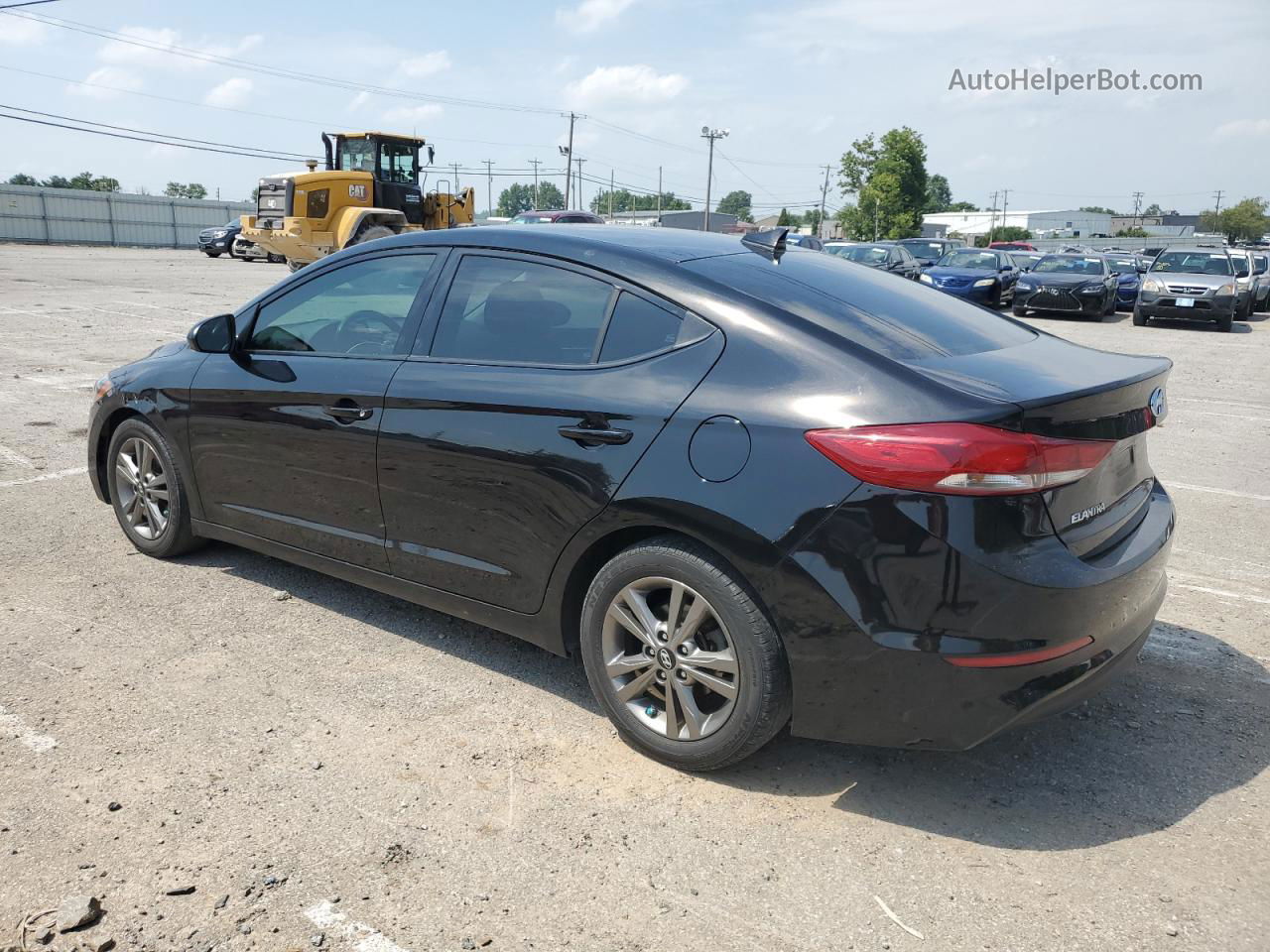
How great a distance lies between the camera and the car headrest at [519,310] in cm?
357

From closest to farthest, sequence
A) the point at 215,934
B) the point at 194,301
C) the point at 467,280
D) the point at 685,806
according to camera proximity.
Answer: the point at 215,934 → the point at 685,806 → the point at 467,280 → the point at 194,301

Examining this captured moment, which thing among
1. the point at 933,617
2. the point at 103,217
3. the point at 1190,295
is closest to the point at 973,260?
the point at 1190,295

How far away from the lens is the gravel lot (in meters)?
2.56

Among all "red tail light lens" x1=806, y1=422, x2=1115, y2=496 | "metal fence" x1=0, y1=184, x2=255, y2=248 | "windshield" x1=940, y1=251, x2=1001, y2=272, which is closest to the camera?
"red tail light lens" x1=806, y1=422, x2=1115, y2=496

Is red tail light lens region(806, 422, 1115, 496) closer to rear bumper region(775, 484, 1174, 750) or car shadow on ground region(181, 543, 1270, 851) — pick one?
rear bumper region(775, 484, 1174, 750)

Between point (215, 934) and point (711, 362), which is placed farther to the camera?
point (711, 362)

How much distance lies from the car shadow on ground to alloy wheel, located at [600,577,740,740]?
0.24m

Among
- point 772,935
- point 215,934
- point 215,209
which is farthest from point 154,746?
point 215,209

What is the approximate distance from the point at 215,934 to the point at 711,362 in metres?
1.99

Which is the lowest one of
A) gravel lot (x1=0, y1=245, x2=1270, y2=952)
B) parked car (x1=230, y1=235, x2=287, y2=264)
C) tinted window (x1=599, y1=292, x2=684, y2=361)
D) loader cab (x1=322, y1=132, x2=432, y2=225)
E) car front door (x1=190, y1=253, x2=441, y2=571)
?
gravel lot (x1=0, y1=245, x2=1270, y2=952)

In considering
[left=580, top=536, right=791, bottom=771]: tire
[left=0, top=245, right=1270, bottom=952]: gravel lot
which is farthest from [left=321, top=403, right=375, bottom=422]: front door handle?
[left=580, top=536, right=791, bottom=771]: tire

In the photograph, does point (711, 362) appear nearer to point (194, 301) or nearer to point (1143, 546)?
point (1143, 546)

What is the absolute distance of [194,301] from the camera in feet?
62.0

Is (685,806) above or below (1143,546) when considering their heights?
below
